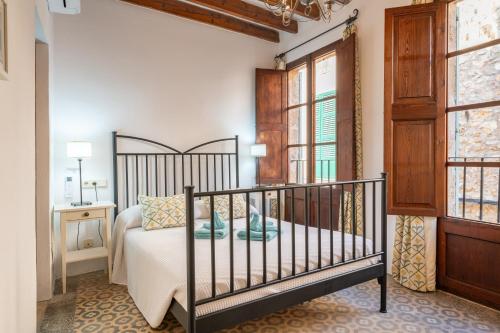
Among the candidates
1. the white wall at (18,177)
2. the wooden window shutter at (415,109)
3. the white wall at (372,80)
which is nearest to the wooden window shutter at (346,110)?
the white wall at (372,80)

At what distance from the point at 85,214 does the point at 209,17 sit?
2.81m

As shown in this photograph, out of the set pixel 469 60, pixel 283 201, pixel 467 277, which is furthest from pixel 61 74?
pixel 467 277

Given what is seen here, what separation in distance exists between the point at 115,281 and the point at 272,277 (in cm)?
186

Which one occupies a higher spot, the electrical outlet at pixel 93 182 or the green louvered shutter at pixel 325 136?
the green louvered shutter at pixel 325 136

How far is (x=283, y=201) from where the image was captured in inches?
176

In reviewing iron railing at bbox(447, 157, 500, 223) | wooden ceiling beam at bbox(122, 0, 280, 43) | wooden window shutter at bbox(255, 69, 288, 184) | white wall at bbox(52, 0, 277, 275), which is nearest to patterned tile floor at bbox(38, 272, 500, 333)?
iron railing at bbox(447, 157, 500, 223)

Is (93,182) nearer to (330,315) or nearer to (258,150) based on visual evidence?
(258,150)

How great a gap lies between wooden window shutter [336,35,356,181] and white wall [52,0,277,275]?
1.38 m

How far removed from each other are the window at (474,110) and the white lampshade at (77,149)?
335 cm

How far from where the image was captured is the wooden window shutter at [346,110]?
3.32m

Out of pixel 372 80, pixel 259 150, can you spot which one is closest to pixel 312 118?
pixel 259 150

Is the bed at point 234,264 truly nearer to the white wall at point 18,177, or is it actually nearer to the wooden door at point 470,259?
the wooden door at point 470,259

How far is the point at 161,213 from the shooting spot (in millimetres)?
3008

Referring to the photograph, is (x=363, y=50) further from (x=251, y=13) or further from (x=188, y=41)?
(x=188, y=41)
